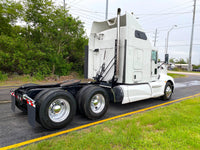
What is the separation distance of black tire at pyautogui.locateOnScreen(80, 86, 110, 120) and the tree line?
10.4 meters

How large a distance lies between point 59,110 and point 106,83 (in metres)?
2.43

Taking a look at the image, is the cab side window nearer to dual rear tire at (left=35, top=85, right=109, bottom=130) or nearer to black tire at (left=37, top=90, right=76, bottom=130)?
dual rear tire at (left=35, top=85, right=109, bottom=130)

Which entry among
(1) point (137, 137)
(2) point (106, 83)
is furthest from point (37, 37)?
(1) point (137, 137)

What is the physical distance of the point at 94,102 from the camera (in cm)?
434

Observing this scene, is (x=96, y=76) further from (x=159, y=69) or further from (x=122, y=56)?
(x=159, y=69)

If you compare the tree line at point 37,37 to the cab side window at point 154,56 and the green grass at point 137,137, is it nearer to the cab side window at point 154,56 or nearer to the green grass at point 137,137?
the cab side window at point 154,56

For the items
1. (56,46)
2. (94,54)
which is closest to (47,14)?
(56,46)

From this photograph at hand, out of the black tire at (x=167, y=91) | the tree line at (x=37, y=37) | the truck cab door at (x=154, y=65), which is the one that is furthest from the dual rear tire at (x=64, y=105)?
the tree line at (x=37, y=37)

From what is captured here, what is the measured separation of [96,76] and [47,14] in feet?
36.7

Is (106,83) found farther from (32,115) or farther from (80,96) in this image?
(32,115)

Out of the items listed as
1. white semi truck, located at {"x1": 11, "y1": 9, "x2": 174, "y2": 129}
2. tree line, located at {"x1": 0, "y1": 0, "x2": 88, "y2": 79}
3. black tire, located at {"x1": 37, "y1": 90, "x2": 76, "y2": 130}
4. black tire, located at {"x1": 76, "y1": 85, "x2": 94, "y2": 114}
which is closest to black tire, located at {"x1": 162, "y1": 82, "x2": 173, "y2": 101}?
white semi truck, located at {"x1": 11, "y1": 9, "x2": 174, "y2": 129}

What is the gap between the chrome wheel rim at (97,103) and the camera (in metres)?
4.31

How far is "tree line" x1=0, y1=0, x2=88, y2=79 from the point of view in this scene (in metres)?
12.3

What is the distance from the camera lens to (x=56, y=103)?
3609 millimetres
